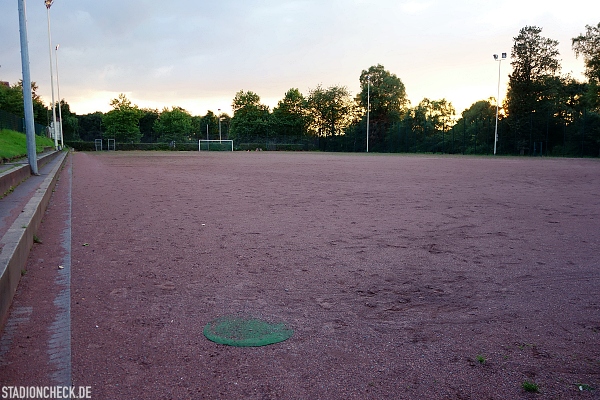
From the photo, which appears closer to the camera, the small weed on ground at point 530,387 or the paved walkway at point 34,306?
the small weed on ground at point 530,387

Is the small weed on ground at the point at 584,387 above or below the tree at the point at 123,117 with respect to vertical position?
below

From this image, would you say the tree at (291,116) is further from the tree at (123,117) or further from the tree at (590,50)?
the tree at (590,50)

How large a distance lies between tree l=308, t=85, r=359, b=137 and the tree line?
0.58ft

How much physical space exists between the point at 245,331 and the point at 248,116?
85.4m

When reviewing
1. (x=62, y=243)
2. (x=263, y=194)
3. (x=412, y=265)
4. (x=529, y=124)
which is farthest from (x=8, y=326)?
(x=529, y=124)

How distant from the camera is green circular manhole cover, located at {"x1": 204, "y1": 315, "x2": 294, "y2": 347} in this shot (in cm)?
319

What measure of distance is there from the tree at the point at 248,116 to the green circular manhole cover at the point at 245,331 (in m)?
80.0

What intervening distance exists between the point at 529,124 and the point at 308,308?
4714cm

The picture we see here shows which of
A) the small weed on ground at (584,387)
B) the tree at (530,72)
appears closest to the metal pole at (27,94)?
the small weed on ground at (584,387)

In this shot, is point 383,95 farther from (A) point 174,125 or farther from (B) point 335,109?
(A) point 174,125

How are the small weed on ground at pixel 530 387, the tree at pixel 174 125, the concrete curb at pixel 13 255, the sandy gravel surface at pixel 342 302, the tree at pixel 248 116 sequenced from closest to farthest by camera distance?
the small weed on ground at pixel 530 387, the sandy gravel surface at pixel 342 302, the concrete curb at pixel 13 255, the tree at pixel 248 116, the tree at pixel 174 125

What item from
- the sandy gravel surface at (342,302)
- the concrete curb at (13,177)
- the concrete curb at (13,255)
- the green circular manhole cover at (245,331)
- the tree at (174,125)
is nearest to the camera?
the sandy gravel surface at (342,302)

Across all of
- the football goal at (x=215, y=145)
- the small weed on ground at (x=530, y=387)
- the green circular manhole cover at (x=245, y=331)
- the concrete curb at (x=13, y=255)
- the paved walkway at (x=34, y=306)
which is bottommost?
the small weed on ground at (x=530, y=387)

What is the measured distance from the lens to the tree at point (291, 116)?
8456cm
